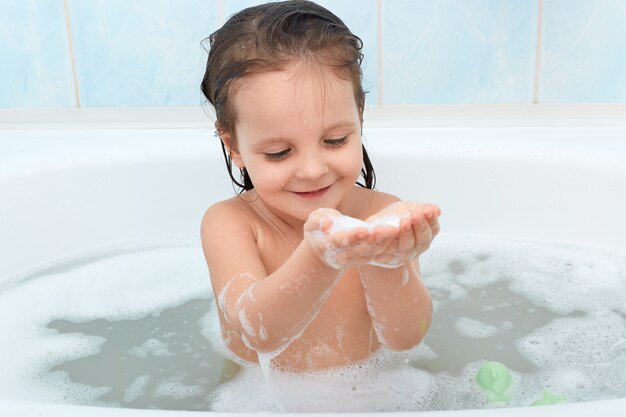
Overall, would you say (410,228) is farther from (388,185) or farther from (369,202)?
(388,185)

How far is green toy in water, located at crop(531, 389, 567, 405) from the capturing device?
3.36ft

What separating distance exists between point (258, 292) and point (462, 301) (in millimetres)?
613

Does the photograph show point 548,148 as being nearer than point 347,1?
Yes

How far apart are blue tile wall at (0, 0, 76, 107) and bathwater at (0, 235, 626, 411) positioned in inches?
18.2

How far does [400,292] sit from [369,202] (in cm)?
25

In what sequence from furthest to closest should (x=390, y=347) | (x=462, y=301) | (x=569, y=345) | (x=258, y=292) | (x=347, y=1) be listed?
(x=347, y=1) → (x=462, y=301) → (x=569, y=345) → (x=390, y=347) → (x=258, y=292)

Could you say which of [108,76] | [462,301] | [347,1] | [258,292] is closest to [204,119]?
[108,76]

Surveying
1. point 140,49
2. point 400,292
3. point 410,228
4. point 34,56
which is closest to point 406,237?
point 410,228

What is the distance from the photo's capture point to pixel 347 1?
5.82ft

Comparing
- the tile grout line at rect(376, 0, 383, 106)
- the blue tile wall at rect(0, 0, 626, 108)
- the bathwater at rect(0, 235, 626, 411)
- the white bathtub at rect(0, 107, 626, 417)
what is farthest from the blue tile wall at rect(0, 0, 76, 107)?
the tile grout line at rect(376, 0, 383, 106)

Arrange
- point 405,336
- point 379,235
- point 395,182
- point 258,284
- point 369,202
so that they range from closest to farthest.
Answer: point 379,235 < point 258,284 < point 405,336 < point 369,202 < point 395,182

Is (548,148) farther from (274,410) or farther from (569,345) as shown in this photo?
(274,410)

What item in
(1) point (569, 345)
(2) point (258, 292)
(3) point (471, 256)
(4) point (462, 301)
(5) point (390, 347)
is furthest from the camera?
(3) point (471, 256)

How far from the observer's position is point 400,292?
3.18 ft
